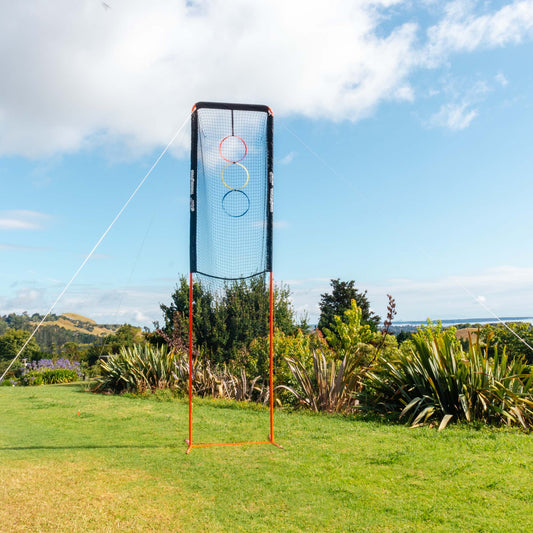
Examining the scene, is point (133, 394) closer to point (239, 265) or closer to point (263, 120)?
point (239, 265)

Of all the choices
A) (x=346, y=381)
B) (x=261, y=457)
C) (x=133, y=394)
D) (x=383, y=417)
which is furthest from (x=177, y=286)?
(x=261, y=457)

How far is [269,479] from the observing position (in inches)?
164

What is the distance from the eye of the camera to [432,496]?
3.69 metres

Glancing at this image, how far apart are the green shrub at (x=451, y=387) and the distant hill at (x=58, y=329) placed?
2339 centimetres

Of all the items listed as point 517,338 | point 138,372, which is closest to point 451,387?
point 138,372

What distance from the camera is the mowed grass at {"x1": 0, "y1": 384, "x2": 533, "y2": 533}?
132 inches

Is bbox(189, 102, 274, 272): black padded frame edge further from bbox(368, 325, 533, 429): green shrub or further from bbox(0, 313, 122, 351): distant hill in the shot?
bbox(0, 313, 122, 351): distant hill

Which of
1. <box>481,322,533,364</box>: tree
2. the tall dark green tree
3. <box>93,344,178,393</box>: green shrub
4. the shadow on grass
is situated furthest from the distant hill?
the shadow on grass

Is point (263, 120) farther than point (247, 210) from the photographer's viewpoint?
No

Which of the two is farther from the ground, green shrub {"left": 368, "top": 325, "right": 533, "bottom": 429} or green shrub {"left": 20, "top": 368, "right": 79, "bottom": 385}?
green shrub {"left": 368, "top": 325, "right": 533, "bottom": 429}

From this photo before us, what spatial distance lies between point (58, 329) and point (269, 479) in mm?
72032

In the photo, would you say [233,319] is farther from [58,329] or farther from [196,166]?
[58,329]

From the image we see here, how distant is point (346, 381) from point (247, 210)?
126 inches

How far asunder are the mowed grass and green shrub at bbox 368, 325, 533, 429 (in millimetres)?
530
